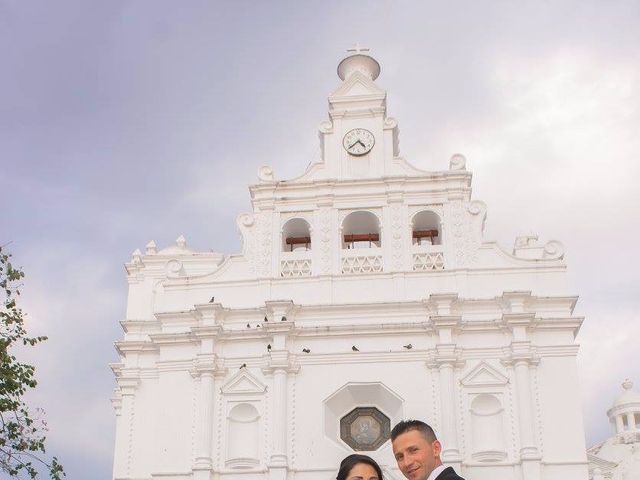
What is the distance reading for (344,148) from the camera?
1056 inches

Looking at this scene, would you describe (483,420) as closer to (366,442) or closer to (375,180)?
(366,442)

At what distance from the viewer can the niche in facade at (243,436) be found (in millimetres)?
23234

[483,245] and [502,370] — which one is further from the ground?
[483,245]

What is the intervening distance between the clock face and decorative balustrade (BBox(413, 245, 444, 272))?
3.44m

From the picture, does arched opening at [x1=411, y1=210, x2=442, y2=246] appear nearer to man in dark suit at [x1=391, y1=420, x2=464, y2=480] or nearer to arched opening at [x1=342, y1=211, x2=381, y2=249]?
arched opening at [x1=342, y1=211, x2=381, y2=249]

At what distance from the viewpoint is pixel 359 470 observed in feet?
14.8

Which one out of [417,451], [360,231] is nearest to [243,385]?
[360,231]

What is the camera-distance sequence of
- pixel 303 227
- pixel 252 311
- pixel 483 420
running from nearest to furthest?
pixel 483 420
pixel 252 311
pixel 303 227

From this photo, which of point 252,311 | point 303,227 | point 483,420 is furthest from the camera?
point 303,227

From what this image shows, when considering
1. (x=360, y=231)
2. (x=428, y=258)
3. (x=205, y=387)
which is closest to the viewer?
(x=205, y=387)

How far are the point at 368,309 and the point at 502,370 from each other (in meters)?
3.68

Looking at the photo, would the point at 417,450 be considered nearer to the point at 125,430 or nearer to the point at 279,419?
the point at 279,419

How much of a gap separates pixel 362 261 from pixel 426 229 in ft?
8.04

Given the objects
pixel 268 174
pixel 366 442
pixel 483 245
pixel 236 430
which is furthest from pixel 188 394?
pixel 483 245
